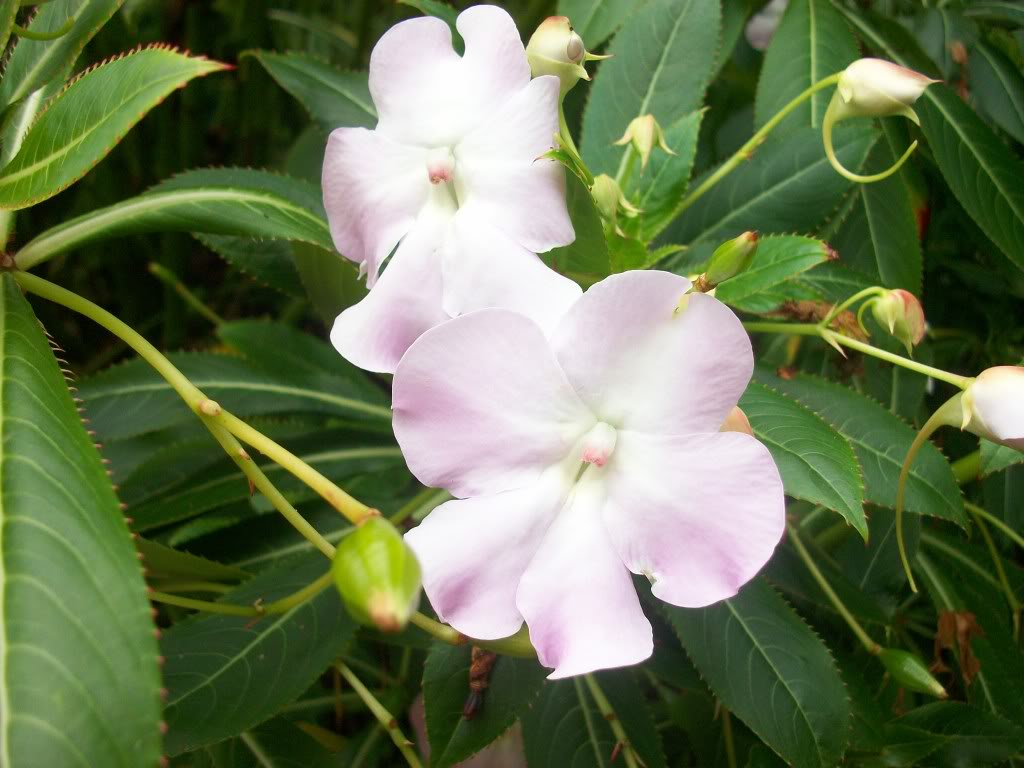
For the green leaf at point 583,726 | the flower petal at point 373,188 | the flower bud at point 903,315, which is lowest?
the green leaf at point 583,726

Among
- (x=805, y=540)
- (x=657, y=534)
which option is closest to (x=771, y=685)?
(x=805, y=540)

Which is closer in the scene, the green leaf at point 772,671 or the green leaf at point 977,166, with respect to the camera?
the green leaf at point 772,671

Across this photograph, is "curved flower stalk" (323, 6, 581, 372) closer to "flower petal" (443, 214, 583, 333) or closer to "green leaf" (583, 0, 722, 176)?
"flower petal" (443, 214, 583, 333)

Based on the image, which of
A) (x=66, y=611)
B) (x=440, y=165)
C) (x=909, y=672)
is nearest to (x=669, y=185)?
(x=440, y=165)

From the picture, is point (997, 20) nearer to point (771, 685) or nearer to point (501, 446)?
point (771, 685)

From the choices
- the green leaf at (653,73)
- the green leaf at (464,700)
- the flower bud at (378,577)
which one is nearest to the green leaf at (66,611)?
the flower bud at (378,577)

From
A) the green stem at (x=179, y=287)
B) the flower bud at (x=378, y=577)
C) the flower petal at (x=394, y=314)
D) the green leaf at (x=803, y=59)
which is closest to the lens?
the flower bud at (x=378, y=577)

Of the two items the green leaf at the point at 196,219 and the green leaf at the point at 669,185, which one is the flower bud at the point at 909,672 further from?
the green leaf at the point at 196,219
